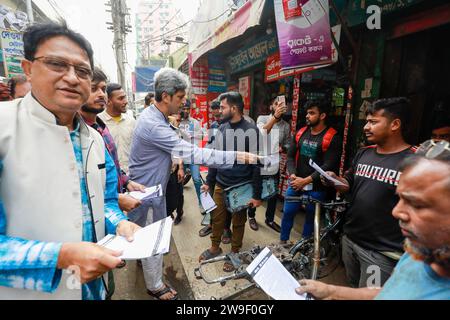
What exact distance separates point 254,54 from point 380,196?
4821 millimetres

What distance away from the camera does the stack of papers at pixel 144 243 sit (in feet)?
3.29

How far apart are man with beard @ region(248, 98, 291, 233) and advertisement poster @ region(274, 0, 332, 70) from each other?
632 millimetres

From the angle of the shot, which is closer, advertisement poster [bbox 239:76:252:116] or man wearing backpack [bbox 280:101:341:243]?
man wearing backpack [bbox 280:101:341:243]

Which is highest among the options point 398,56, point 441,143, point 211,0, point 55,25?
point 211,0

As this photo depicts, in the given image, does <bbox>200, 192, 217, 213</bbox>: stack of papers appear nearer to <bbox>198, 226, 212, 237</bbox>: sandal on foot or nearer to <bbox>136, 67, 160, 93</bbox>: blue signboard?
<bbox>198, 226, 212, 237</bbox>: sandal on foot

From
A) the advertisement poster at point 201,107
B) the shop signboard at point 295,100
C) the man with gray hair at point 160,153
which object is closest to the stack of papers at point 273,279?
the man with gray hair at point 160,153

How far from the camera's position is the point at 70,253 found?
87 centimetres

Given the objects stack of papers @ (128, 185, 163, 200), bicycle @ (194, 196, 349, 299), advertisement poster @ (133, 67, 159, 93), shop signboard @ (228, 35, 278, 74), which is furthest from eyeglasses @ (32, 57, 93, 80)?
advertisement poster @ (133, 67, 159, 93)

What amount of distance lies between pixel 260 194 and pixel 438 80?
8.56 feet

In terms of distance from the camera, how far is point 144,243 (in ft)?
3.66

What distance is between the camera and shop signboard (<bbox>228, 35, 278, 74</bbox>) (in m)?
4.81

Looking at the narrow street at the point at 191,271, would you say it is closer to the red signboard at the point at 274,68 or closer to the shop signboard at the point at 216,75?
the red signboard at the point at 274,68
